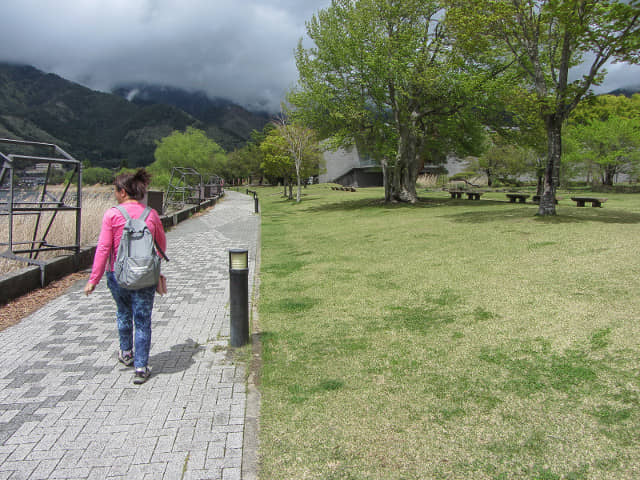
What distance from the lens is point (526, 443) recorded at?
2941 mm

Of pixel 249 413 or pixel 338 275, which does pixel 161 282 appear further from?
pixel 338 275

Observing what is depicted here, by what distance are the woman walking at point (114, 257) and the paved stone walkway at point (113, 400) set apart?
13.2 inches

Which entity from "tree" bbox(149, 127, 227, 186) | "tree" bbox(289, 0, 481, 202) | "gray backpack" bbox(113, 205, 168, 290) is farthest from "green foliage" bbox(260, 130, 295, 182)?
"tree" bbox(149, 127, 227, 186)

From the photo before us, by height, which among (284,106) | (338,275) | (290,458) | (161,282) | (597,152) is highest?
(284,106)

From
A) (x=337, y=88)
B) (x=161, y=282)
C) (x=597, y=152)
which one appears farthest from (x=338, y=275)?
(x=597, y=152)

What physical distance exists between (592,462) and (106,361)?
4.27 metres

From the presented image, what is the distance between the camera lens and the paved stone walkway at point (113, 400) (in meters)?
2.87

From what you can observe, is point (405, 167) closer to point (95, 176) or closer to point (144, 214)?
point (144, 214)

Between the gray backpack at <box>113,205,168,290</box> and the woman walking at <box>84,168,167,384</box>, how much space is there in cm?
9

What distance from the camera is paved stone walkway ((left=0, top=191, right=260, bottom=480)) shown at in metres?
2.87

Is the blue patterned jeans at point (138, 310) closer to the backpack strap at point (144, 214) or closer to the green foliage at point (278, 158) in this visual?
the backpack strap at point (144, 214)

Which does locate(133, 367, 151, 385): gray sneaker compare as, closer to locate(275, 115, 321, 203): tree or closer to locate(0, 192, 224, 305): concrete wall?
locate(0, 192, 224, 305): concrete wall

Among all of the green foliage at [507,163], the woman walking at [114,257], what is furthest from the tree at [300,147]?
the woman walking at [114,257]

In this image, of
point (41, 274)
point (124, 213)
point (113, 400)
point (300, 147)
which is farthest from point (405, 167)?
point (113, 400)
